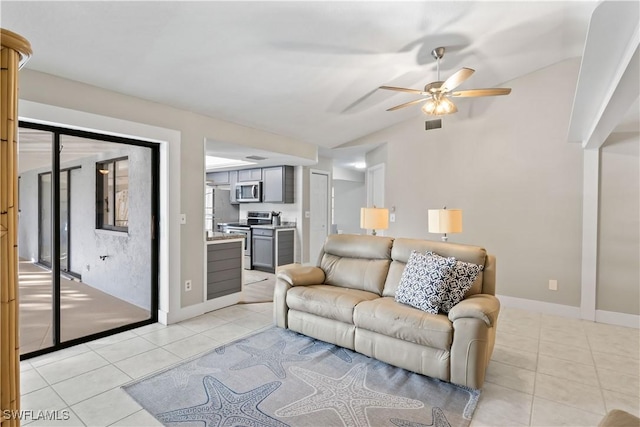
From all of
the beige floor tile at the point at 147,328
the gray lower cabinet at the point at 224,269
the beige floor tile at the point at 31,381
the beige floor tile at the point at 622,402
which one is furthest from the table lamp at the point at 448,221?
the beige floor tile at the point at 31,381

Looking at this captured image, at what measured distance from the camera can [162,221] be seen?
347cm

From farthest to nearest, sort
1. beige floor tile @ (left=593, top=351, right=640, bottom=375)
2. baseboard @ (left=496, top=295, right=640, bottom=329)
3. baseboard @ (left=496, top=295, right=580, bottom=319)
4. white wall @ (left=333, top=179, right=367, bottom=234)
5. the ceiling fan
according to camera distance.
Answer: white wall @ (left=333, top=179, right=367, bottom=234), baseboard @ (left=496, top=295, right=580, bottom=319), baseboard @ (left=496, top=295, right=640, bottom=329), the ceiling fan, beige floor tile @ (left=593, top=351, right=640, bottom=375)

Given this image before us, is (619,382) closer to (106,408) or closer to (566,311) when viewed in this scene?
(566,311)

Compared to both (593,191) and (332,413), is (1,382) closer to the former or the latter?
(332,413)

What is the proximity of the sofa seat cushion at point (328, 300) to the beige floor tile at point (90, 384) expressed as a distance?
145 centimetres

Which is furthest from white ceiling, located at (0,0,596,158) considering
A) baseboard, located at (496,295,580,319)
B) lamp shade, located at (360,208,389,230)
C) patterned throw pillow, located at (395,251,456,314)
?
baseboard, located at (496,295,580,319)

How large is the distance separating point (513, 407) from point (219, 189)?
6.51 meters

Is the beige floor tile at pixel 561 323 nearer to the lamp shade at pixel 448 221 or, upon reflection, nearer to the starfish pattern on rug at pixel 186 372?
the lamp shade at pixel 448 221

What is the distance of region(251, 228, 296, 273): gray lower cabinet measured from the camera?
611 centimetres

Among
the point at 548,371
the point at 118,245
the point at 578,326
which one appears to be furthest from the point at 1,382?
the point at 578,326

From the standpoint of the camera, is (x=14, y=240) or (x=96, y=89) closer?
(x=14, y=240)

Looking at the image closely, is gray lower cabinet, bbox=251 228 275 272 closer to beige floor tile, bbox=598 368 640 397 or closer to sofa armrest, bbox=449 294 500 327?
sofa armrest, bbox=449 294 500 327

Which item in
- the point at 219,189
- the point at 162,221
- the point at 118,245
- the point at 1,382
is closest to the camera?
the point at 1,382

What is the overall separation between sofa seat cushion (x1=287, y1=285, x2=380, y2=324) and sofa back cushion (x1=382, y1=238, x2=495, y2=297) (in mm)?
240
